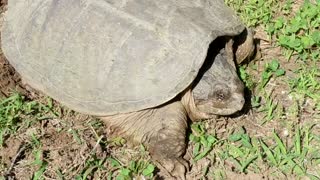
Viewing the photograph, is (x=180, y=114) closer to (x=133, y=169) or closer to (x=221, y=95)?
(x=221, y=95)

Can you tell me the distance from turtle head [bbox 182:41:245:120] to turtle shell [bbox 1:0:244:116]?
0.76 ft

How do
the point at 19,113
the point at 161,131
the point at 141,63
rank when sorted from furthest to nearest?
1. the point at 19,113
2. the point at 161,131
3. the point at 141,63

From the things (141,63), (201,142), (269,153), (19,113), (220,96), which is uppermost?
(141,63)

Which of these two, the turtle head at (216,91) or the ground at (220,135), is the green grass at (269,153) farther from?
the turtle head at (216,91)

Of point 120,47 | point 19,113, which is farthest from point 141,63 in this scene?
point 19,113

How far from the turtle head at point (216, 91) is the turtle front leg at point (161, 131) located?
0.40ft

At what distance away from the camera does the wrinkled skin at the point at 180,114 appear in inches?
149

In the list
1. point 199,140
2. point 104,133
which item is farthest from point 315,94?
point 104,133

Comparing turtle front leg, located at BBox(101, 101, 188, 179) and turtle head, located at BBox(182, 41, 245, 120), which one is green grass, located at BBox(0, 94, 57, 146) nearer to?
turtle front leg, located at BBox(101, 101, 188, 179)

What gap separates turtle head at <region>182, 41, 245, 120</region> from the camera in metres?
3.83

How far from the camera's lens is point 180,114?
3854 millimetres

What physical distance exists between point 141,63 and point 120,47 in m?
0.19

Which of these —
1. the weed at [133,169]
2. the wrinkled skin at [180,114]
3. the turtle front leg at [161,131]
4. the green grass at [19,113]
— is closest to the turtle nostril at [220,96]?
the wrinkled skin at [180,114]

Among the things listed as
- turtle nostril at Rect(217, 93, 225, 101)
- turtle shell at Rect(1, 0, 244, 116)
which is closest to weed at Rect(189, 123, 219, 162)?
turtle nostril at Rect(217, 93, 225, 101)
